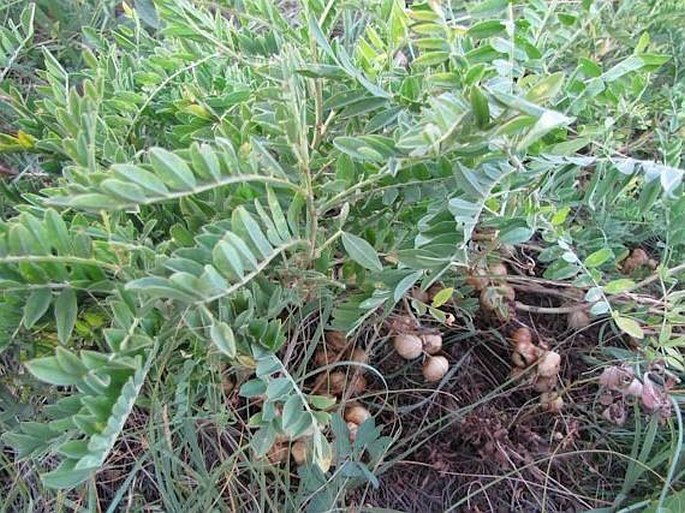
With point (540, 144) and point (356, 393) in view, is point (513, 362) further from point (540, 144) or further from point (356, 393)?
point (540, 144)

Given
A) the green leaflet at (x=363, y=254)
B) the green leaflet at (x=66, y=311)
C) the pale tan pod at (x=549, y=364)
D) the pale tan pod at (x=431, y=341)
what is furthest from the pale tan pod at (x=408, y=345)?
the green leaflet at (x=66, y=311)

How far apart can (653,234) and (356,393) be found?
1.49ft

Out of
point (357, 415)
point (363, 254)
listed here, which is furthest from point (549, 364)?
point (363, 254)

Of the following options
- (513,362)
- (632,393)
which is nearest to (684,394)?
(632,393)

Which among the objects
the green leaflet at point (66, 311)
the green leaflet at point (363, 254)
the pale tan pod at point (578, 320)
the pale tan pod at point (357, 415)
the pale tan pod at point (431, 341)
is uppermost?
the green leaflet at point (66, 311)

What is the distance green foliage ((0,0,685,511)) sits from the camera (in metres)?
0.65

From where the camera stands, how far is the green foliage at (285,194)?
2.15ft

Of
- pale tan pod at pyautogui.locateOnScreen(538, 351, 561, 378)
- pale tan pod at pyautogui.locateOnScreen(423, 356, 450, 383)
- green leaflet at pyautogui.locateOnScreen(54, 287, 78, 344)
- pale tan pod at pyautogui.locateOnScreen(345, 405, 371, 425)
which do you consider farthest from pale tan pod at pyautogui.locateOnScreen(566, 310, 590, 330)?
green leaflet at pyautogui.locateOnScreen(54, 287, 78, 344)

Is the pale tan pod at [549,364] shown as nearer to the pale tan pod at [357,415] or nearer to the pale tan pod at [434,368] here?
the pale tan pod at [434,368]

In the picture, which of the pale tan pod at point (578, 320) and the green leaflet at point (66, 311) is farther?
the pale tan pod at point (578, 320)

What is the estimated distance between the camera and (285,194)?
785 millimetres

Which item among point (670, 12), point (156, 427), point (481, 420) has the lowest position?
point (481, 420)

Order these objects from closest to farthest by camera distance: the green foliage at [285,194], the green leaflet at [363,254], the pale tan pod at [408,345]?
1. the green foliage at [285,194]
2. the green leaflet at [363,254]
3. the pale tan pod at [408,345]

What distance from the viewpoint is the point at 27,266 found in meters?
0.71
